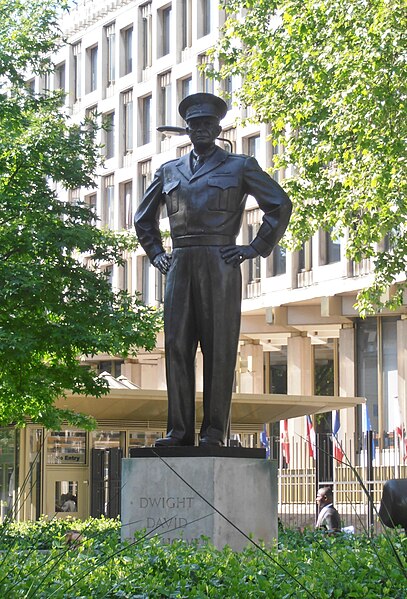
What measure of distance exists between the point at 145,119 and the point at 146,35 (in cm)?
373

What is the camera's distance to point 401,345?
45.2 m

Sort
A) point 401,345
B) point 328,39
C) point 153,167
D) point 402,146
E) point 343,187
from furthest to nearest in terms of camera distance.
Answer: point 153,167 < point 401,345 < point 343,187 < point 328,39 < point 402,146

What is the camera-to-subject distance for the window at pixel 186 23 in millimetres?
56281

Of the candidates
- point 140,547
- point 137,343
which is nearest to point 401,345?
point 137,343

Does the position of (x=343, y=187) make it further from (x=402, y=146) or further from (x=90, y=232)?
(x=90, y=232)

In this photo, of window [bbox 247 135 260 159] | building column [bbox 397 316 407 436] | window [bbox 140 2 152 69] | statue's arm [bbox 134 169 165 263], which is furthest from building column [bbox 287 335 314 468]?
statue's arm [bbox 134 169 165 263]

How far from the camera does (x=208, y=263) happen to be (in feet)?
31.5

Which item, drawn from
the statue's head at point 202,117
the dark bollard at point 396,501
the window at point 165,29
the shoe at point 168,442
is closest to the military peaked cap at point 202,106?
the statue's head at point 202,117

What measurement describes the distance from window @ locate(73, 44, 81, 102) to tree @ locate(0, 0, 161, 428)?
130 feet

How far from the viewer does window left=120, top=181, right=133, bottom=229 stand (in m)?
59.7

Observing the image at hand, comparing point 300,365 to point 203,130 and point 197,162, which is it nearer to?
point 197,162

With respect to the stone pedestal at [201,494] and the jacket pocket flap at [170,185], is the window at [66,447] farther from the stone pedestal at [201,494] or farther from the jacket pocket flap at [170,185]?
the stone pedestal at [201,494]

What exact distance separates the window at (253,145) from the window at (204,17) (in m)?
6.09

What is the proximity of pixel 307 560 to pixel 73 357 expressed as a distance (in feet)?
55.4
